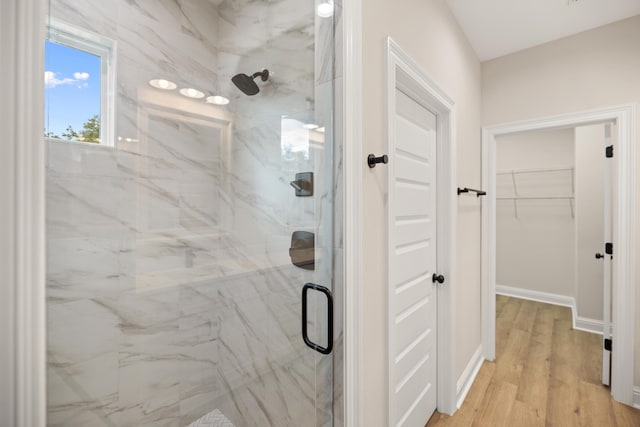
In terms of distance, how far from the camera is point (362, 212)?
1.07m

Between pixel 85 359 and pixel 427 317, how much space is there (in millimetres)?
1776

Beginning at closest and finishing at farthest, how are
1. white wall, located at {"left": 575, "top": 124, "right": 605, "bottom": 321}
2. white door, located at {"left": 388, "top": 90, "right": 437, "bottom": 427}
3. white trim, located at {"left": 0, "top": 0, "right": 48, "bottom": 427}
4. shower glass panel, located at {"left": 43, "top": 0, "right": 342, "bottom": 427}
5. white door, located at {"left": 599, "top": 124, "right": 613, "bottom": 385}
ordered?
1. white trim, located at {"left": 0, "top": 0, "right": 48, "bottom": 427}
2. shower glass panel, located at {"left": 43, "top": 0, "right": 342, "bottom": 427}
3. white door, located at {"left": 388, "top": 90, "right": 437, "bottom": 427}
4. white door, located at {"left": 599, "top": 124, "right": 613, "bottom": 385}
5. white wall, located at {"left": 575, "top": 124, "right": 605, "bottom": 321}

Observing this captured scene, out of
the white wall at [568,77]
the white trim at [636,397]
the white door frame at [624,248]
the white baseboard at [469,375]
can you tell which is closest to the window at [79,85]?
the white baseboard at [469,375]

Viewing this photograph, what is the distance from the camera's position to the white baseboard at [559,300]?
10.5ft

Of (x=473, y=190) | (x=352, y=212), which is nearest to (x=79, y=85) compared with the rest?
(x=352, y=212)

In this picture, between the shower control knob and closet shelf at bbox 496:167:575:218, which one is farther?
closet shelf at bbox 496:167:575:218

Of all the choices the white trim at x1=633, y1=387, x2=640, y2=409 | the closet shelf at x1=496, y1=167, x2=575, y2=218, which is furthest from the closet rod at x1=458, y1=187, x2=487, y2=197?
the closet shelf at x1=496, y1=167, x2=575, y2=218

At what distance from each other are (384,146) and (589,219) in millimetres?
3493

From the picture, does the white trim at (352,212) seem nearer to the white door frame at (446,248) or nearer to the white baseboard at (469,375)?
the white door frame at (446,248)

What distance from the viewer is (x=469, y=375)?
2.29 m

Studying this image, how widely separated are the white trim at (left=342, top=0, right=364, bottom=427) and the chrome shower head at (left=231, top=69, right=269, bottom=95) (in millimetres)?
407

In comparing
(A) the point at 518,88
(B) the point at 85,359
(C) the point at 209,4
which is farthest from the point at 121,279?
(A) the point at 518,88

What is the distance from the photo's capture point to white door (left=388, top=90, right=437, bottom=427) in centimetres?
140

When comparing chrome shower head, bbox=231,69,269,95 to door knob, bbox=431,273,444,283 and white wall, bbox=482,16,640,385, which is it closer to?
door knob, bbox=431,273,444,283
